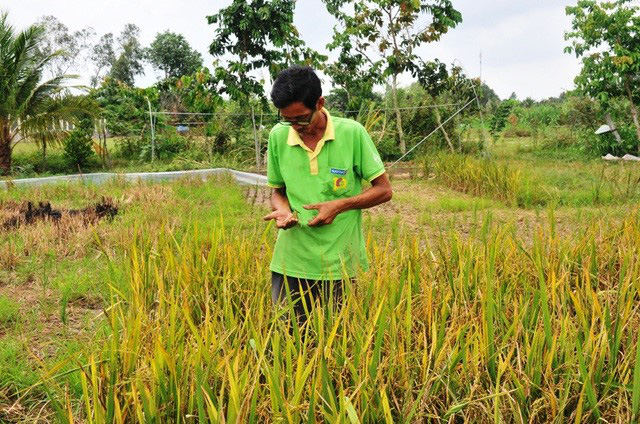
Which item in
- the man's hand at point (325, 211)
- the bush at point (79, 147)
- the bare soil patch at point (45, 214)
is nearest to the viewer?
the man's hand at point (325, 211)

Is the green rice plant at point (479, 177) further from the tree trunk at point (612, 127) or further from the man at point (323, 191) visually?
the tree trunk at point (612, 127)

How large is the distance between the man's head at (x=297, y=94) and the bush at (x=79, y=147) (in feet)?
36.4

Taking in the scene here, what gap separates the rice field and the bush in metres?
9.28

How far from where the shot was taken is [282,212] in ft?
6.70

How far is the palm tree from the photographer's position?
1060 cm

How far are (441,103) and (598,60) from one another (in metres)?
3.26

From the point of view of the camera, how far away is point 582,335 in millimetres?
1759

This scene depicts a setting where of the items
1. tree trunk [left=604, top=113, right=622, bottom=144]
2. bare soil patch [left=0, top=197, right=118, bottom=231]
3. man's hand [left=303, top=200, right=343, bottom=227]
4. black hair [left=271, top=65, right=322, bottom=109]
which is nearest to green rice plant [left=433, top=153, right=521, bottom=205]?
bare soil patch [left=0, top=197, right=118, bottom=231]

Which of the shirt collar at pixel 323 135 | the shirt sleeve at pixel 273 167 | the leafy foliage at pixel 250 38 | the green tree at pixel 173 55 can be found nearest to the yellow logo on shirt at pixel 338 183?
the shirt collar at pixel 323 135

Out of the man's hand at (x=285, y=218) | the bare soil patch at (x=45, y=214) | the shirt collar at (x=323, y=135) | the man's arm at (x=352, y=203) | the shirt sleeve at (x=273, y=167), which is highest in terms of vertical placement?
the shirt collar at (x=323, y=135)

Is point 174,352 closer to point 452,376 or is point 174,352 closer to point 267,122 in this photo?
point 452,376

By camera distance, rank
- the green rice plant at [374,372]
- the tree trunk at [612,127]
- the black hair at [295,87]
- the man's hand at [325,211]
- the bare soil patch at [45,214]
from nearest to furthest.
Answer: the green rice plant at [374,372], the black hair at [295,87], the man's hand at [325,211], the bare soil patch at [45,214], the tree trunk at [612,127]

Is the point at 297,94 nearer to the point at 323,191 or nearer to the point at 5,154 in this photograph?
the point at 323,191

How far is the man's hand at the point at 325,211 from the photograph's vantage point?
1938mm
